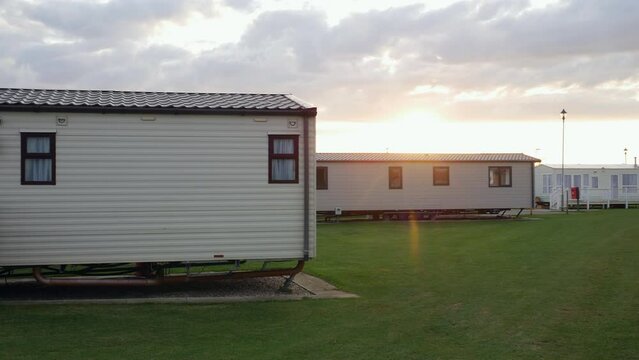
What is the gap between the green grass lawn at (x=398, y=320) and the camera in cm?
813

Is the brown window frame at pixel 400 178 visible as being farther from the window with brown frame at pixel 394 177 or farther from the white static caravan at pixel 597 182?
the white static caravan at pixel 597 182

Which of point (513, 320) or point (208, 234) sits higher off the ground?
point (208, 234)

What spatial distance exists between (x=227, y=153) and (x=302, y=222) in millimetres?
1694

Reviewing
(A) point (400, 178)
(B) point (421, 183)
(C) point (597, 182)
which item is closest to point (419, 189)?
(B) point (421, 183)

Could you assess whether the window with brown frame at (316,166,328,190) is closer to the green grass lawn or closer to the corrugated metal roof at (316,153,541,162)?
the corrugated metal roof at (316,153,541,162)

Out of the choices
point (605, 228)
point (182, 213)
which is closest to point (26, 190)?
point (182, 213)

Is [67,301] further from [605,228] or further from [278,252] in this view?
[605,228]

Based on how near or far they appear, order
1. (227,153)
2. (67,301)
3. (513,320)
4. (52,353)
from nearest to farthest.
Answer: (52,353), (513,320), (67,301), (227,153)

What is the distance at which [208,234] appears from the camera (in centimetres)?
1223

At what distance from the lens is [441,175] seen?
3312cm

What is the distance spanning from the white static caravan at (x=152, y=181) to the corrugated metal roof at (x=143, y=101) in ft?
0.10

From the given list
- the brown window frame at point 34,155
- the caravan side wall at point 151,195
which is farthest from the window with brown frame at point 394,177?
the brown window frame at point 34,155

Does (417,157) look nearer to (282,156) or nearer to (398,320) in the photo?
(282,156)

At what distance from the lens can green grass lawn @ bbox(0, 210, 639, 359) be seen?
813 centimetres
